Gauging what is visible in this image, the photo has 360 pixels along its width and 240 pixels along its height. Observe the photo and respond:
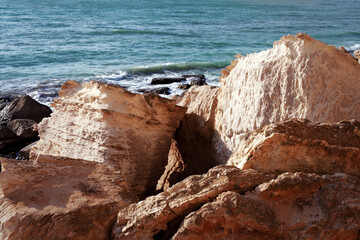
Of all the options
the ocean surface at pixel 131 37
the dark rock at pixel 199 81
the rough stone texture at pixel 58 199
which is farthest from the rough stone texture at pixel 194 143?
the dark rock at pixel 199 81

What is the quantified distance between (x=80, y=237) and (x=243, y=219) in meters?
0.79

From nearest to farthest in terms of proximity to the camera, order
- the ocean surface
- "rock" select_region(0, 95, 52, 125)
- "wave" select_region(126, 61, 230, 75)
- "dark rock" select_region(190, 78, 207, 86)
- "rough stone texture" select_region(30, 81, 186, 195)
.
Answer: "rough stone texture" select_region(30, 81, 186, 195) → "rock" select_region(0, 95, 52, 125) → "dark rock" select_region(190, 78, 207, 86) → the ocean surface → "wave" select_region(126, 61, 230, 75)

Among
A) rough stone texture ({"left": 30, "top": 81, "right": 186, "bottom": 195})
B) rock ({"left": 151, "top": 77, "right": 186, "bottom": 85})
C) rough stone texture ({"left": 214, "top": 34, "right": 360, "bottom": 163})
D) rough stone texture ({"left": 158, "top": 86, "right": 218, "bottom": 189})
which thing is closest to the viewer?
rough stone texture ({"left": 214, "top": 34, "right": 360, "bottom": 163})

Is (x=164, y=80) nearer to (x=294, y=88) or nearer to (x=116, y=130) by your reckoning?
(x=116, y=130)

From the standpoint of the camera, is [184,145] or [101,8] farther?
[101,8]

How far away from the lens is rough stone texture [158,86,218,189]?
375cm

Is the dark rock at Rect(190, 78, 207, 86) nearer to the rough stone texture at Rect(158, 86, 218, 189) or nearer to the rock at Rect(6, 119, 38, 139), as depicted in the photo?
the rock at Rect(6, 119, 38, 139)

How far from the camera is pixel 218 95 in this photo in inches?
157

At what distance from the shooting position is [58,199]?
83.7 inches

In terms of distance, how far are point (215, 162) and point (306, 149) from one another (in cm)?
143

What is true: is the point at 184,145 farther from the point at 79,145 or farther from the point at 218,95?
the point at 79,145

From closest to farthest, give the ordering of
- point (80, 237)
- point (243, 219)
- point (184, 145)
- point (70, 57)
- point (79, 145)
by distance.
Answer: point (243, 219), point (80, 237), point (79, 145), point (184, 145), point (70, 57)

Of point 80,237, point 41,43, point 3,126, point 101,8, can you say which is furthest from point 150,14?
point 80,237

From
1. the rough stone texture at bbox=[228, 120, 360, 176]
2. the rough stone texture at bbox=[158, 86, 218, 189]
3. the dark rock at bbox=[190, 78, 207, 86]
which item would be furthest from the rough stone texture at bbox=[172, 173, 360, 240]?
the dark rock at bbox=[190, 78, 207, 86]
